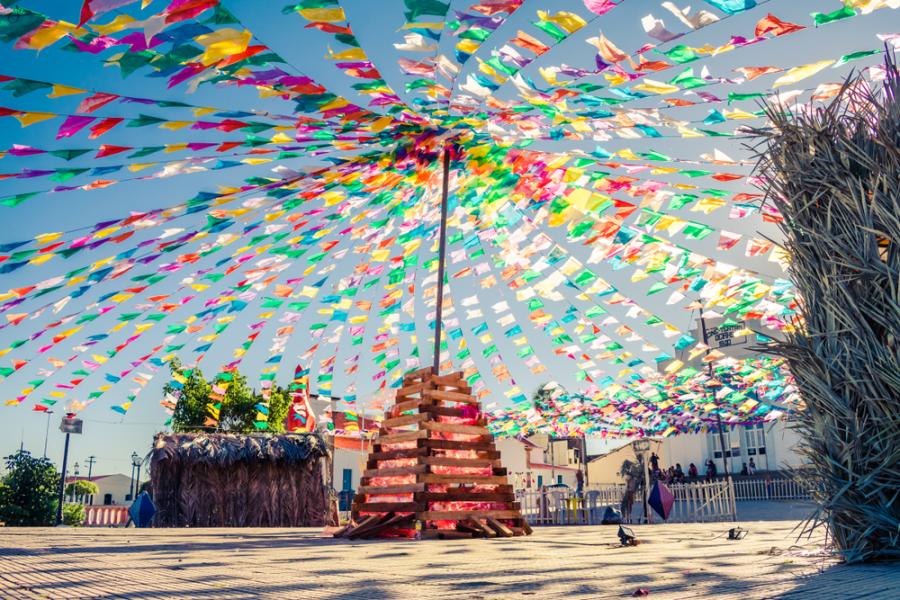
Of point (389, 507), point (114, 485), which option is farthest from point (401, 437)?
point (114, 485)

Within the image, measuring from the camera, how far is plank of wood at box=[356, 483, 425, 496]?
7996 mm

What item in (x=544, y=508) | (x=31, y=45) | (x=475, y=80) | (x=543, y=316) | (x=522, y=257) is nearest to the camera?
(x=31, y=45)

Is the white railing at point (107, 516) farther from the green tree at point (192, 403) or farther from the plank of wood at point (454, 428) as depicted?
the plank of wood at point (454, 428)

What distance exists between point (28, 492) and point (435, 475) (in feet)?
56.7

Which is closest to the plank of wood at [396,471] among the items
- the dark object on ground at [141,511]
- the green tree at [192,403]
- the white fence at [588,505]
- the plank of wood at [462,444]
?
the plank of wood at [462,444]

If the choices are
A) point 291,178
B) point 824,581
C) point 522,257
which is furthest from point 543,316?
point 824,581

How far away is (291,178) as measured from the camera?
329 inches

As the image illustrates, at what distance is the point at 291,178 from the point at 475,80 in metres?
2.99

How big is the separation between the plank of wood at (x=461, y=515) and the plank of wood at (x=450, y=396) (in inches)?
62.3

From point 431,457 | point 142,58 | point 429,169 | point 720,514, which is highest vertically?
point 429,169

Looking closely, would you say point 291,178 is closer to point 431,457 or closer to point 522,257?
point 431,457

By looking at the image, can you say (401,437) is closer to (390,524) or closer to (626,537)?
(390,524)

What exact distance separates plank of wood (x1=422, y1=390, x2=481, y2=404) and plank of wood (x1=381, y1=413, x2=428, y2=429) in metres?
0.30

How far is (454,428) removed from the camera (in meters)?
8.72
